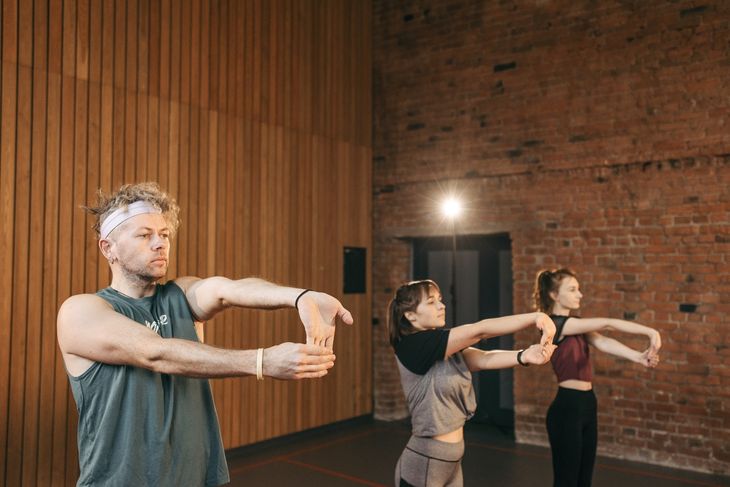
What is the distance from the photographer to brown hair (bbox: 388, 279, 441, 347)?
323cm

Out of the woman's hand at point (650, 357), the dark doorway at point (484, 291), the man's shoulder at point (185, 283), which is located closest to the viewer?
the man's shoulder at point (185, 283)

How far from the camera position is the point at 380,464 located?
223 inches

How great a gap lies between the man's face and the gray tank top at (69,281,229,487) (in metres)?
0.11

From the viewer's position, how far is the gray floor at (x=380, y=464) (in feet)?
16.9

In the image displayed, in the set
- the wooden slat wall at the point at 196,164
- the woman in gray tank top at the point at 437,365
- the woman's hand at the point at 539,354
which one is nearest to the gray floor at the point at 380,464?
the wooden slat wall at the point at 196,164

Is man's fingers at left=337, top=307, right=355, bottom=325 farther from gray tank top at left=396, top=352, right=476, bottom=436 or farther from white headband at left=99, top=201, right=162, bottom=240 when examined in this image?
gray tank top at left=396, top=352, right=476, bottom=436

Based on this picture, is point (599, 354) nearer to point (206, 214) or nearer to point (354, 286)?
point (354, 286)

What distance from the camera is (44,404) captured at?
4.52m

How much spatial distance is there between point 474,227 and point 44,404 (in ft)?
13.5

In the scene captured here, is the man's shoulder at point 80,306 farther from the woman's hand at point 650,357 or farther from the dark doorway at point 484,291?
the dark doorway at point 484,291

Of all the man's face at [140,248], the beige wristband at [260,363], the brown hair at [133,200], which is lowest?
the beige wristband at [260,363]

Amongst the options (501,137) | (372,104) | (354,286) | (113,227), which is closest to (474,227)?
(501,137)

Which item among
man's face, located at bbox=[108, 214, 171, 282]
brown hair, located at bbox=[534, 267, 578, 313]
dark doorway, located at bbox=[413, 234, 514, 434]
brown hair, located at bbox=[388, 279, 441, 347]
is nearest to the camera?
man's face, located at bbox=[108, 214, 171, 282]

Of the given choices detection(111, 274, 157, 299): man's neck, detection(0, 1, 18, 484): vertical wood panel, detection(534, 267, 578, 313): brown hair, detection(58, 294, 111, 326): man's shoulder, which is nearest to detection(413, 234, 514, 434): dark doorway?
detection(534, 267, 578, 313): brown hair
